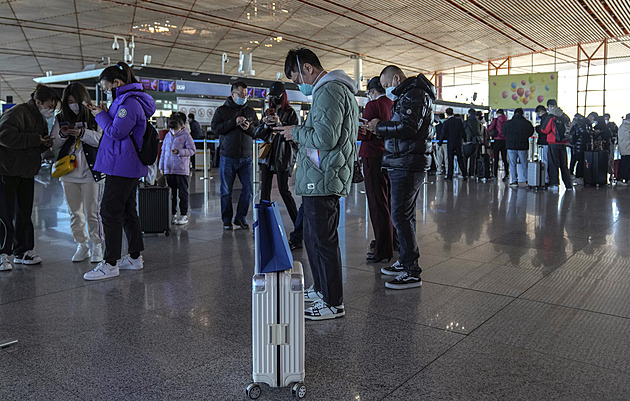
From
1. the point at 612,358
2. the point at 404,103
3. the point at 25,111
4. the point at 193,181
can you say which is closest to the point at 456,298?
the point at 612,358

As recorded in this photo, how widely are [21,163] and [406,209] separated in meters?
3.27

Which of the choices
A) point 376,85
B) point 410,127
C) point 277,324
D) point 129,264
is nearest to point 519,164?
point 376,85

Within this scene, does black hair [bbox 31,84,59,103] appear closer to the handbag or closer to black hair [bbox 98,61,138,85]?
the handbag

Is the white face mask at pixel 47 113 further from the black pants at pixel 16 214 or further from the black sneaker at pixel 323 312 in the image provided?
the black sneaker at pixel 323 312

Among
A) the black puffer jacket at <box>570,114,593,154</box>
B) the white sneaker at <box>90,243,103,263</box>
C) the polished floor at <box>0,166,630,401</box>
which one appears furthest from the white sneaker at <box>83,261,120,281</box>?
the black puffer jacket at <box>570,114,593,154</box>

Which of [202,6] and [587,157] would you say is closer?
[587,157]

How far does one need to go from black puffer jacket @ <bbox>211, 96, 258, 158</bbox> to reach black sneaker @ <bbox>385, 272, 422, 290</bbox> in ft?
9.80

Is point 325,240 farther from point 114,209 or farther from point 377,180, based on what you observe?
point 114,209

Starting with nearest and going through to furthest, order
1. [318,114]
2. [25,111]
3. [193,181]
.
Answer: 1. [318,114]
2. [25,111]
3. [193,181]

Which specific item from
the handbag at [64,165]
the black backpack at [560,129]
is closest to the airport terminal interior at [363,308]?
the handbag at [64,165]

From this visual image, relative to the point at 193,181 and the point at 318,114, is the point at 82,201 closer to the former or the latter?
the point at 318,114

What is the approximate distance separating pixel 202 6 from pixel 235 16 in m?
1.68

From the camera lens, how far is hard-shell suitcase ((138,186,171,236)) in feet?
20.5

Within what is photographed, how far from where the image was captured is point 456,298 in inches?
150
